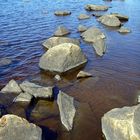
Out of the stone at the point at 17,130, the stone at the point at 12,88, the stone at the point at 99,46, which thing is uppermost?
the stone at the point at 17,130

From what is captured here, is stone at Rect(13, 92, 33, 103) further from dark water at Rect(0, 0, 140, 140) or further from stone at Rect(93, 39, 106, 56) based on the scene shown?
stone at Rect(93, 39, 106, 56)

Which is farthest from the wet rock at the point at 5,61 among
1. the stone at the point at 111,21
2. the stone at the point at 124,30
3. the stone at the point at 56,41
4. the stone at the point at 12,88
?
the stone at the point at 111,21

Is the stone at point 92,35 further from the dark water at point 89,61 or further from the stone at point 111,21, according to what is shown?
the stone at point 111,21

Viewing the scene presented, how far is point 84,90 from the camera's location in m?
14.5

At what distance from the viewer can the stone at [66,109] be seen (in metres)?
11.6

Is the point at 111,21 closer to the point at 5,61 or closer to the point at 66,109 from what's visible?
the point at 5,61

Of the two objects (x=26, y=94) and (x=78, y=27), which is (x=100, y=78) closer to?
(x=26, y=94)

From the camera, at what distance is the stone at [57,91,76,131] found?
1162 cm

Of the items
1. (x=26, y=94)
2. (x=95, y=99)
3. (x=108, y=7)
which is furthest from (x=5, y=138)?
(x=108, y=7)

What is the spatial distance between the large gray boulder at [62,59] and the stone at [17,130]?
633 centimetres

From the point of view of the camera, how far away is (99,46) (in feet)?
65.4

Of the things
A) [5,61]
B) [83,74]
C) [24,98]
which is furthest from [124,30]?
[24,98]

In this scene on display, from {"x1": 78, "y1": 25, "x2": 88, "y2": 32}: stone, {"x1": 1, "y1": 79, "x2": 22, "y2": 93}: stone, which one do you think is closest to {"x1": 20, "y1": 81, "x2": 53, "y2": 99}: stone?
{"x1": 1, "y1": 79, "x2": 22, "y2": 93}: stone

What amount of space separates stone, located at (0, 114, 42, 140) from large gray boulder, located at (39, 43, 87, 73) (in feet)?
20.8
